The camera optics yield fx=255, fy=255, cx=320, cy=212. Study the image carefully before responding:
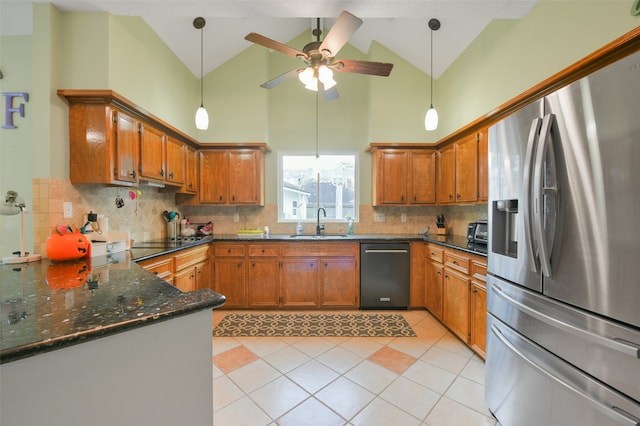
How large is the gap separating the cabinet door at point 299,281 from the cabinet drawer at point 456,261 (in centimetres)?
159

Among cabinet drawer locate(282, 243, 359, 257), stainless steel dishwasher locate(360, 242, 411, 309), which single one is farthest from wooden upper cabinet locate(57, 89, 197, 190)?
stainless steel dishwasher locate(360, 242, 411, 309)

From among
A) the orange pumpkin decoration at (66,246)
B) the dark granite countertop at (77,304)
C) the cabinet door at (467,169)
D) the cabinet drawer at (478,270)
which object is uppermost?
the cabinet door at (467,169)

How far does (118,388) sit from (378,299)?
3.04 meters

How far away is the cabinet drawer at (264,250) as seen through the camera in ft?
11.3

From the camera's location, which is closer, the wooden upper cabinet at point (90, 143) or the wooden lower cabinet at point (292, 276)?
the wooden upper cabinet at point (90, 143)

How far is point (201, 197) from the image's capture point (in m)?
3.81

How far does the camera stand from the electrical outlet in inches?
82.4

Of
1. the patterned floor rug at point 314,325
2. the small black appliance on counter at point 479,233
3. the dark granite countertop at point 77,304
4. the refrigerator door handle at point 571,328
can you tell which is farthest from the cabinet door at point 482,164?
the dark granite countertop at point 77,304

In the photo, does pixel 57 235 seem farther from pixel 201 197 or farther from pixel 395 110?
pixel 395 110

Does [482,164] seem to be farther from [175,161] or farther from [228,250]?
[175,161]

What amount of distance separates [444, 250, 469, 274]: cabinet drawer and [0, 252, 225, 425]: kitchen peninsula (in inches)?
93.3

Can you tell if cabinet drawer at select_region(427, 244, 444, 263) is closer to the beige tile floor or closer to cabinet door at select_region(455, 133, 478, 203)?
cabinet door at select_region(455, 133, 478, 203)

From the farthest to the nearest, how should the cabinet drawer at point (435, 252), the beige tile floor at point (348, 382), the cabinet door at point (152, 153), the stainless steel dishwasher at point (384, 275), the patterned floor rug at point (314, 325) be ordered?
the stainless steel dishwasher at point (384, 275)
the cabinet drawer at point (435, 252)
the patterned floor rug at point (314, 325)
the cabinet door at point (152, 153)
the beige tile floor at point (348, 382)

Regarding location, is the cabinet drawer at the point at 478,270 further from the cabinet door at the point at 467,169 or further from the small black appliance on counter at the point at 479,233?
the cabinet door at the point at 467,169
